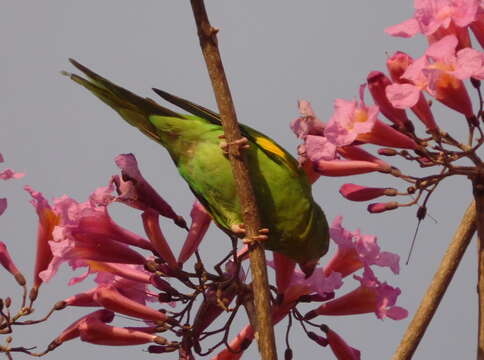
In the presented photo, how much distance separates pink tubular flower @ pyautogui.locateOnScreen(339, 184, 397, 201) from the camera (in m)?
3.76

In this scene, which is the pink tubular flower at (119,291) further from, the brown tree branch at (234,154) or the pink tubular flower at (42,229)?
the brown tree branch at (234,154)

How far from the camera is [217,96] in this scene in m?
3.14

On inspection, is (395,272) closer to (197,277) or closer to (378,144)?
(378,144)

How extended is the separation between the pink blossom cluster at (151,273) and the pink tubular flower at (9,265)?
222mm

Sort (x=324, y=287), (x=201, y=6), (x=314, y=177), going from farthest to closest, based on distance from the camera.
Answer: (x=314, y=177) → (x=324, y=287) → (x=201, y=6)

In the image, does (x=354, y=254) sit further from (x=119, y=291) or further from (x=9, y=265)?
(x=9, y=265)

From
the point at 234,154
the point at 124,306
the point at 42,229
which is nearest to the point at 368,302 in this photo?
the point at 124,306

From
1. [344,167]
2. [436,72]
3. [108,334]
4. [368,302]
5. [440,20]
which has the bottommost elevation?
[108,334]

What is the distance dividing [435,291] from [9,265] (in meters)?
2.51

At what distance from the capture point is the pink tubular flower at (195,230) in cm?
400

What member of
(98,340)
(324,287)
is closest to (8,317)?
(98,340)

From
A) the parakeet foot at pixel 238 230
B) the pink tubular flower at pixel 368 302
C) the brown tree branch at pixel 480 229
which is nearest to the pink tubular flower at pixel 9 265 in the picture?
the parakeet foot at pixel 238 230

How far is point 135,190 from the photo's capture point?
3.99 meters

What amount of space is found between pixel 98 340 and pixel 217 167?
3.60 feet
